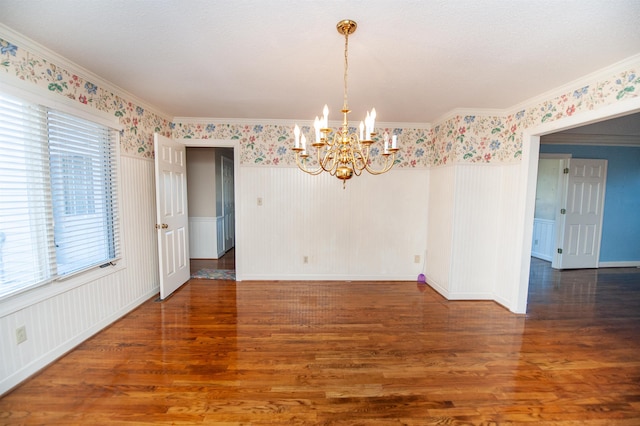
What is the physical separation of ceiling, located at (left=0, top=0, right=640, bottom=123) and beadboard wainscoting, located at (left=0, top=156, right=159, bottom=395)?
1.17 meters

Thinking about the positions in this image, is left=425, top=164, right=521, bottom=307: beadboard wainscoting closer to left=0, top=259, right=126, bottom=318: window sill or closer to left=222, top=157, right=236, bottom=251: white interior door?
left=0, top=259, right=126, bottom=318: window sill

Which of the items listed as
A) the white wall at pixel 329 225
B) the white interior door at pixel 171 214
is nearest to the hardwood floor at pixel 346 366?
the white interior door at pixel 171 214

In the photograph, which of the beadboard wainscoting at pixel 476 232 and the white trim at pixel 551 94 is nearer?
the white trim at pixel 551 94

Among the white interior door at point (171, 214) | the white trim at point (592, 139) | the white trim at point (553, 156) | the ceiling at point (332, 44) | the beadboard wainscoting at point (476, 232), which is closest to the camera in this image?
the ceiling at point (332, 44)

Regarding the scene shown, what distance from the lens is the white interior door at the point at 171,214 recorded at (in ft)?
10.2

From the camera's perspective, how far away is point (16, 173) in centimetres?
178

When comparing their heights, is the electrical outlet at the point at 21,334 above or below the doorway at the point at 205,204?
below

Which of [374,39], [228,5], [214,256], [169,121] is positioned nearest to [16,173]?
[228,5]

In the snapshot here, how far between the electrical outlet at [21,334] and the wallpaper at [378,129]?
5.75ft

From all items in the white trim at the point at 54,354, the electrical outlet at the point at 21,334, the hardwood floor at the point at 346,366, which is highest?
the electrical outlet at the point at 21,334

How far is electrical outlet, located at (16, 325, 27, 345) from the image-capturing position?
1.81 metres

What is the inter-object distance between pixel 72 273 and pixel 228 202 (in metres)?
3.86

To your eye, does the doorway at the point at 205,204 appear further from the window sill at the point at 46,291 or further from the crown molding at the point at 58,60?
the window sill at the point at 46,291

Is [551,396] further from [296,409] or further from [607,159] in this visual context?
[607,159]
